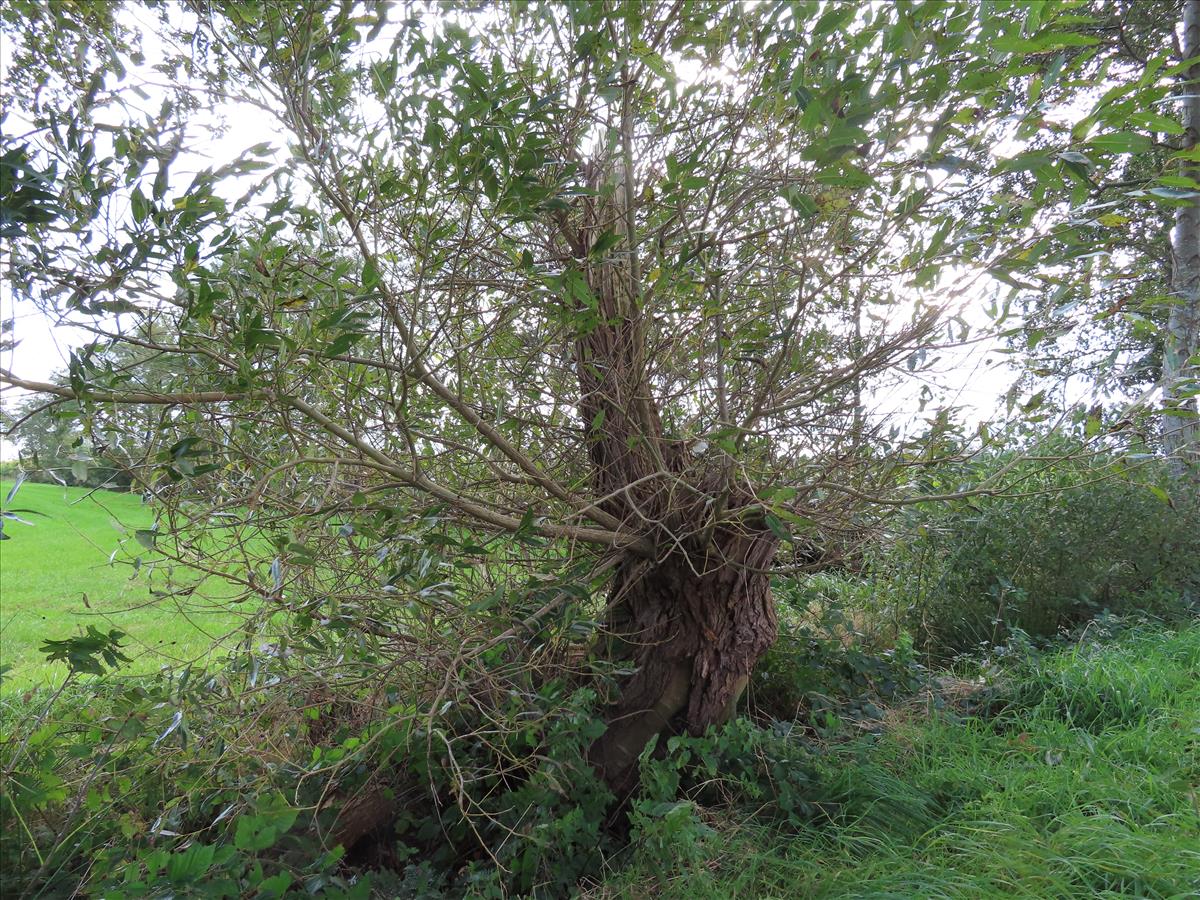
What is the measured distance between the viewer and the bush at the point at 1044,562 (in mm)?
4578

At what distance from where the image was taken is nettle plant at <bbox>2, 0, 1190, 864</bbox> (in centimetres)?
171

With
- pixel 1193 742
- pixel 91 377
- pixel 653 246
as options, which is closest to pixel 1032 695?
pixel 1193 742

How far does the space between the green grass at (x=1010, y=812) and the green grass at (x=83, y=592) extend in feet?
6.82

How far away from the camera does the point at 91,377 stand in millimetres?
1855

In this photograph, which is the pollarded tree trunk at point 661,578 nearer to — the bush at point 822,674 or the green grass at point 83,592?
the bush at point 822,674

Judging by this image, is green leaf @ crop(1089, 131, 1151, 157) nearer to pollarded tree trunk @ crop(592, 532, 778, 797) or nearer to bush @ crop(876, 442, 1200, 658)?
pollarded tree trunk @ crop(592, 532, 778, 797)

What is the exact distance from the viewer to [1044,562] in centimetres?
469

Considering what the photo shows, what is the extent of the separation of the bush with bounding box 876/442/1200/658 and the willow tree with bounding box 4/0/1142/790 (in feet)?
5.22

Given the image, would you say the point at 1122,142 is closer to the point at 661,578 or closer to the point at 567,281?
the point at 567,281

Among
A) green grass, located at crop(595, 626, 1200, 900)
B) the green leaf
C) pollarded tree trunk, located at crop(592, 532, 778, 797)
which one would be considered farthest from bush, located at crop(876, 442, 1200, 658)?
the green leaf

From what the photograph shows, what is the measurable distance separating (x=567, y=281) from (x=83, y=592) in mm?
2513

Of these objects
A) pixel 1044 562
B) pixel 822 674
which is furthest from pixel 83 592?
pixel 1044 562

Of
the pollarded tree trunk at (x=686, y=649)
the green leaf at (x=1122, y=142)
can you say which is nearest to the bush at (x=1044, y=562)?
the pollarded tree trunk at (x=686, y=649)

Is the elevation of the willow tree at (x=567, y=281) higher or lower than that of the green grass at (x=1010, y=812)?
higher
